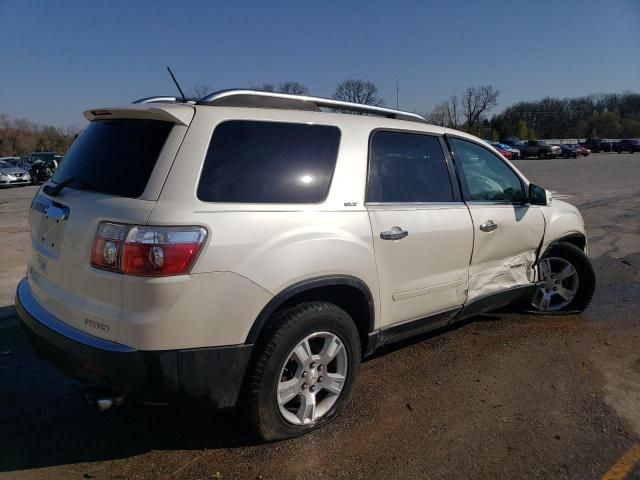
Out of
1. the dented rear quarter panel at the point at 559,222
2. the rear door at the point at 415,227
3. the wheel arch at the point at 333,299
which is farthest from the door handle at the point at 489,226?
the wheel arch at the point at 333,299

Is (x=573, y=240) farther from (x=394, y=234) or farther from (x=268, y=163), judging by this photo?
(x=268, y=163)

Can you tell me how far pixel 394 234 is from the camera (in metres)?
3.25

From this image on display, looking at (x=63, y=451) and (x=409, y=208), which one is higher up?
(x=409, y=208)

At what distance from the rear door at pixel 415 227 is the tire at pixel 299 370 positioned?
42 cm

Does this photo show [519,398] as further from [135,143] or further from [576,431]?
[135,143]

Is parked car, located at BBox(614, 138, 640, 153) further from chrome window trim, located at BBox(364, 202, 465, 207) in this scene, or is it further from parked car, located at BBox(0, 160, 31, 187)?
chrome window trim, located at BBox(364, 202, 465, 207)

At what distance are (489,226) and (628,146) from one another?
68.2m

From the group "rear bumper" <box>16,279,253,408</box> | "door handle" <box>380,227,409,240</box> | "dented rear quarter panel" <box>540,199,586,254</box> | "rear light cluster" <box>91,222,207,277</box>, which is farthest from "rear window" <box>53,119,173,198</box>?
"dented rear quarter panel" <box>540,199,586,254</box>

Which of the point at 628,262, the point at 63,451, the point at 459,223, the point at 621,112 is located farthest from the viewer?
the point at 621,112

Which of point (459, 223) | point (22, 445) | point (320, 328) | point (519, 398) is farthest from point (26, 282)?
point (519, 398)

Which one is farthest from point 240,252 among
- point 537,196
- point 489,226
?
point 537,196

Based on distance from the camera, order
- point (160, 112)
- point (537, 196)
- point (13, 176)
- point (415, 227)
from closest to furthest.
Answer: point (160, 112), point (415, 227), point (537, 196), point (13, 176)

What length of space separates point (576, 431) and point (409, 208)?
168 cm

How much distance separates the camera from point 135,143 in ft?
8.91
